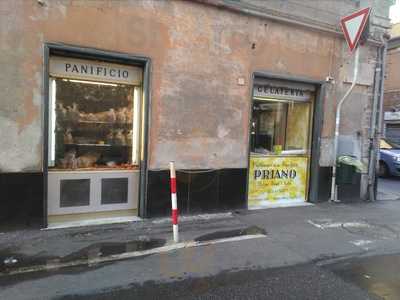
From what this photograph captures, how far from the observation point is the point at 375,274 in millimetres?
3955

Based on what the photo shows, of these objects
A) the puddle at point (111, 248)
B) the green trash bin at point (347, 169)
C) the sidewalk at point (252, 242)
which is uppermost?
the green trash bin at point (347, 169)

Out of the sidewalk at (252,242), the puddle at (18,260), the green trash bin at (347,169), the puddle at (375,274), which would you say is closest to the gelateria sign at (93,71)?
the sidewalk at (252,242)

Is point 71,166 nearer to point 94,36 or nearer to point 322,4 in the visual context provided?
point 94,36

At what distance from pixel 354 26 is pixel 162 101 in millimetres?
4258

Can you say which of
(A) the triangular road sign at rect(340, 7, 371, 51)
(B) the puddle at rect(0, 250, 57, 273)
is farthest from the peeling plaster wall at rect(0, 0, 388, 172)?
(B) the puddle at rect(0, 250, 57, 273)

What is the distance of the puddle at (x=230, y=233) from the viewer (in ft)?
16.4

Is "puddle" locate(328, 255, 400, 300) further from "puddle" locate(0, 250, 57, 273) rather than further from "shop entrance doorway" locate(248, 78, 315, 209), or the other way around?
"puddle" locate(0, 250, 57, 273)

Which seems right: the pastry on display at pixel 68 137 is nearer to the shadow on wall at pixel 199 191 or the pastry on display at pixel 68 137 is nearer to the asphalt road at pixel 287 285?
the shadow on wall at pixel 199 191

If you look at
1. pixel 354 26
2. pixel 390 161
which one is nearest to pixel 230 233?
pixel 354 26

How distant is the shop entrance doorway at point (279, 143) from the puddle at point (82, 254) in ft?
9.53

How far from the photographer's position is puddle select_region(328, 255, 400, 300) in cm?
356

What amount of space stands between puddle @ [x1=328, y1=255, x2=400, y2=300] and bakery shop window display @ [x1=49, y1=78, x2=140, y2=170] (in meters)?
3.68

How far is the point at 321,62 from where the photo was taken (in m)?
7.16

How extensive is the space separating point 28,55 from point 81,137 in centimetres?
150
